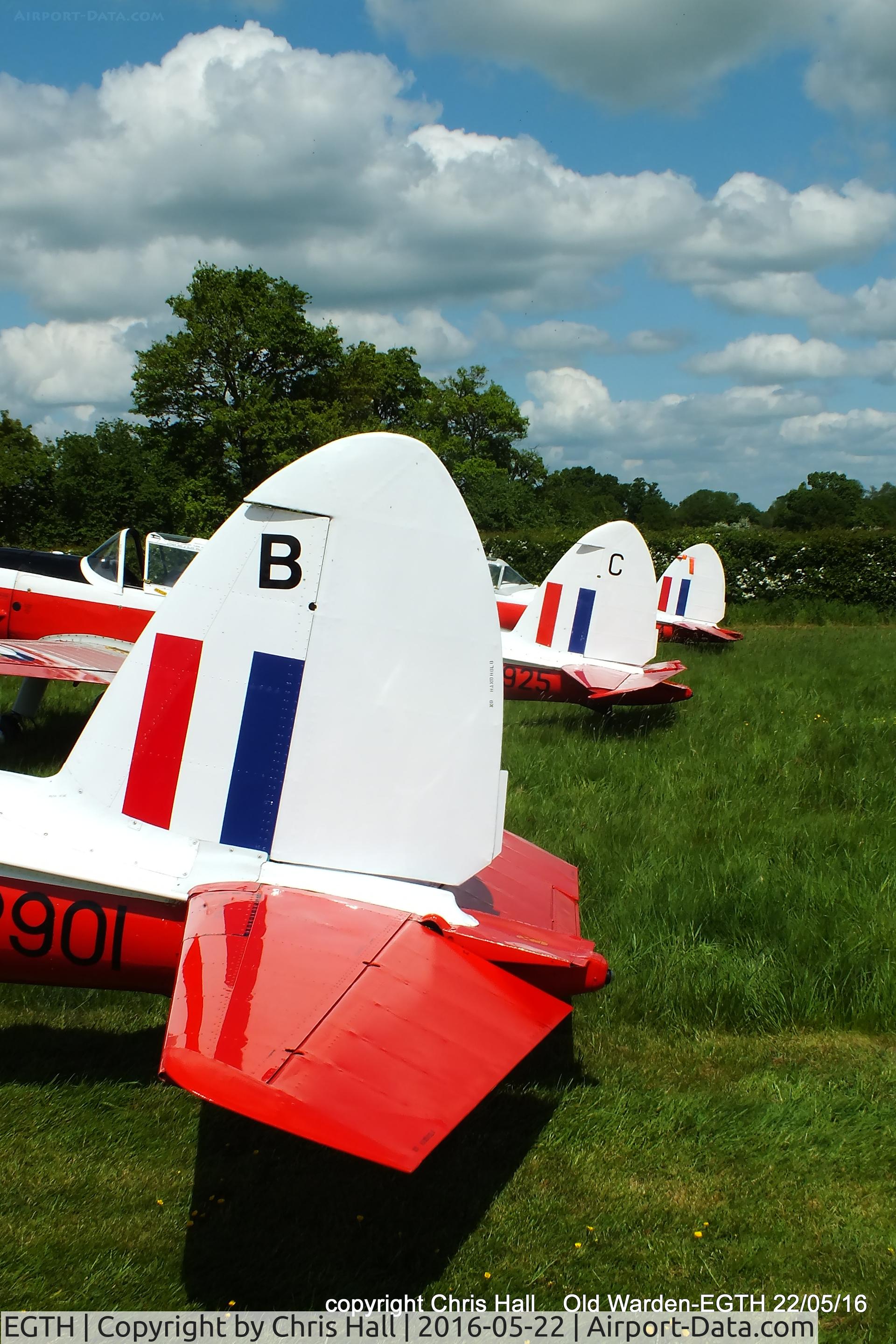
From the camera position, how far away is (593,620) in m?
10.7

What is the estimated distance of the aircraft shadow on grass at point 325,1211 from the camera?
264 cm

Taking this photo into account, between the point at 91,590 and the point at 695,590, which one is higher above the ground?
the point at 695,590

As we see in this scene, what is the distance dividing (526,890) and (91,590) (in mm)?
8565

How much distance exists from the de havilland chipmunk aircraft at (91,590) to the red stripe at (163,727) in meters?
7.41

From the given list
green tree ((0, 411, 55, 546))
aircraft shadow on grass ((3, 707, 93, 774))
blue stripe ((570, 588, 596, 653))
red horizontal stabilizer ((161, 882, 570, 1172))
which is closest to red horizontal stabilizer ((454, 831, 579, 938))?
red horizontal stabilizer ((161, 882, 570, 1172))

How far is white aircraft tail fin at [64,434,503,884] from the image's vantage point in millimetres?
3094

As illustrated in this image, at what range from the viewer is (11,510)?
124 ft

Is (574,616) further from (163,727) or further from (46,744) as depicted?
(163,727)

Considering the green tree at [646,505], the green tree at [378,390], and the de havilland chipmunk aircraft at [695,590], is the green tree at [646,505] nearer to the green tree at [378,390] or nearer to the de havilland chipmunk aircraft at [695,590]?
the green tree at [378,390]

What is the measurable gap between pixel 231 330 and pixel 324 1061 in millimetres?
36557

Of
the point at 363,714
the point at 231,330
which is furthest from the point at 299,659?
the point at 231,330

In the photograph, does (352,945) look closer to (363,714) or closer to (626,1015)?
(363,714)

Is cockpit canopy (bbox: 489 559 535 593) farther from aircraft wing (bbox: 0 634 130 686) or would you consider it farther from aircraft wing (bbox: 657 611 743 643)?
aircraft wing (bbox: 0 634 130 686)

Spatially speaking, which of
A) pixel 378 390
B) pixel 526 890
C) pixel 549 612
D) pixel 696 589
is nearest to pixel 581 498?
pixel 378 390
